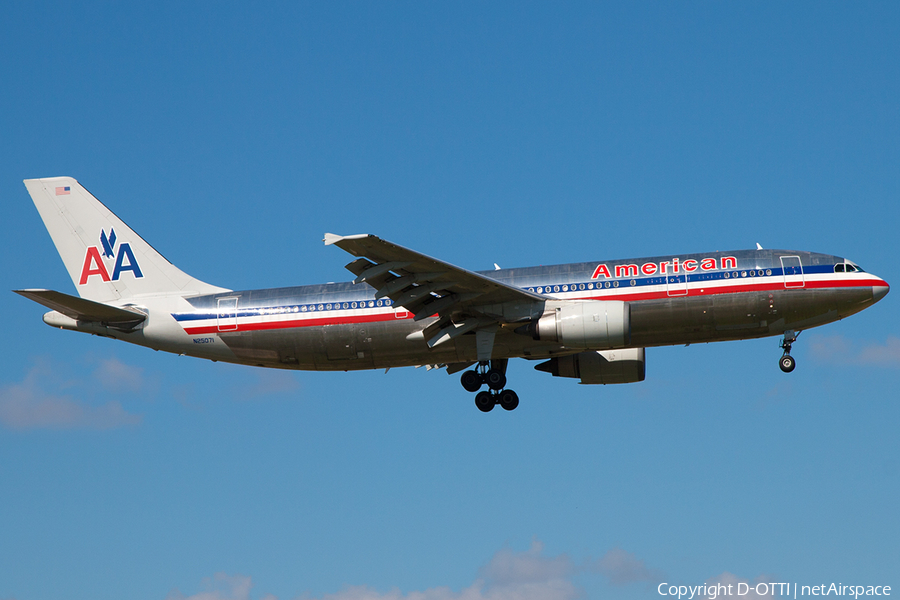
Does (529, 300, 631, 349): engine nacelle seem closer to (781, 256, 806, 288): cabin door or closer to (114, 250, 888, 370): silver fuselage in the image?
(114, 250, 888, 370): silver fuselage

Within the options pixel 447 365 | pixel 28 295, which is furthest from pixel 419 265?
pixel 28 295

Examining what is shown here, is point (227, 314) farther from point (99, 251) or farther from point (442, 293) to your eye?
point (442, 293)

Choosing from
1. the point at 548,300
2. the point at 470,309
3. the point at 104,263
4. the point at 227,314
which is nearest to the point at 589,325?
the point at 548,300

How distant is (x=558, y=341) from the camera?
110 ft

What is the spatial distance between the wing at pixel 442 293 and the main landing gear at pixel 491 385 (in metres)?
2.22

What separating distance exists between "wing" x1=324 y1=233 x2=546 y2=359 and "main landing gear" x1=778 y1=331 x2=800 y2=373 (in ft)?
29.4

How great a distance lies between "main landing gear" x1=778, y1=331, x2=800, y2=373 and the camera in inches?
Result: 1372

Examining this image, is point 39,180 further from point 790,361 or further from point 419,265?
point 790,361

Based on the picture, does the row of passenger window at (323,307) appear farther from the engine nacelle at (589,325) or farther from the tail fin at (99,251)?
the engine nacelle at (589,325)

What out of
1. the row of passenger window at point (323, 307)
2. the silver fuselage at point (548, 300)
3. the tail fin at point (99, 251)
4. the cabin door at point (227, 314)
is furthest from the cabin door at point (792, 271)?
the tail fin at point (99, 251)

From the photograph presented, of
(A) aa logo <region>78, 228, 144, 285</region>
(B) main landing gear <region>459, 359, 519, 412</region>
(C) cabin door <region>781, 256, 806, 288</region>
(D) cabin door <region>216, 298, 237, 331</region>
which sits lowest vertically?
(B) main landing gear <region>459, 359, 519, 412</region>

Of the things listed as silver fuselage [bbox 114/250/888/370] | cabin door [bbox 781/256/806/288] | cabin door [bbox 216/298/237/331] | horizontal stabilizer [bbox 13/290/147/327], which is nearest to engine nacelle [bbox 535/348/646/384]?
silver fuselage [bbox 114/250/888/370]

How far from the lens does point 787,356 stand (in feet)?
115

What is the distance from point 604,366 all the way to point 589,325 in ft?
18.6
